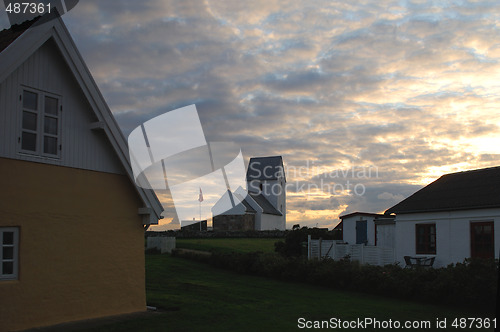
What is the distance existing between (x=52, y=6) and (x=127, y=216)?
6.05 metres

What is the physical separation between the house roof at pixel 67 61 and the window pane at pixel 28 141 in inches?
59.1

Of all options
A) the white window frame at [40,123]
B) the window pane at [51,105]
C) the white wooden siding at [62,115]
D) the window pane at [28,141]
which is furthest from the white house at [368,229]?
the window pane at [28,141]

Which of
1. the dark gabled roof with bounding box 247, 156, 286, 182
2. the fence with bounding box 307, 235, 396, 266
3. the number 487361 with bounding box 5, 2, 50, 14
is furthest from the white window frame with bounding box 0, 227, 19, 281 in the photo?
the dark gabled roof with bounding box 247, 156, 286, 182

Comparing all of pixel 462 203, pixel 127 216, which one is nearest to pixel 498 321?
pixel 127 216

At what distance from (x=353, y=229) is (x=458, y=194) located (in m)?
9.06

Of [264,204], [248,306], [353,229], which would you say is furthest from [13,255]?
[264,204]

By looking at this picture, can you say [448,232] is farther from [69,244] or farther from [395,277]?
[69,244]

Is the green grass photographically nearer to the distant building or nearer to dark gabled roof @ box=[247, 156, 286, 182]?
the distant building

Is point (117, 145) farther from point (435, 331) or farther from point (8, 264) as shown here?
point (435, 331)

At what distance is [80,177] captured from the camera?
13797 millimetres

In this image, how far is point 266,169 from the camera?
9056 centimetres

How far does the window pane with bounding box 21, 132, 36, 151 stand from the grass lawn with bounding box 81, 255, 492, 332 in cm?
475

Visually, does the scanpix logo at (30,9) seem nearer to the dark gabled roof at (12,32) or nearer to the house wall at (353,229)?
the dark gabled roof at (12,32)

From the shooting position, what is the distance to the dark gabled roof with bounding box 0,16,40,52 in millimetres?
12312
